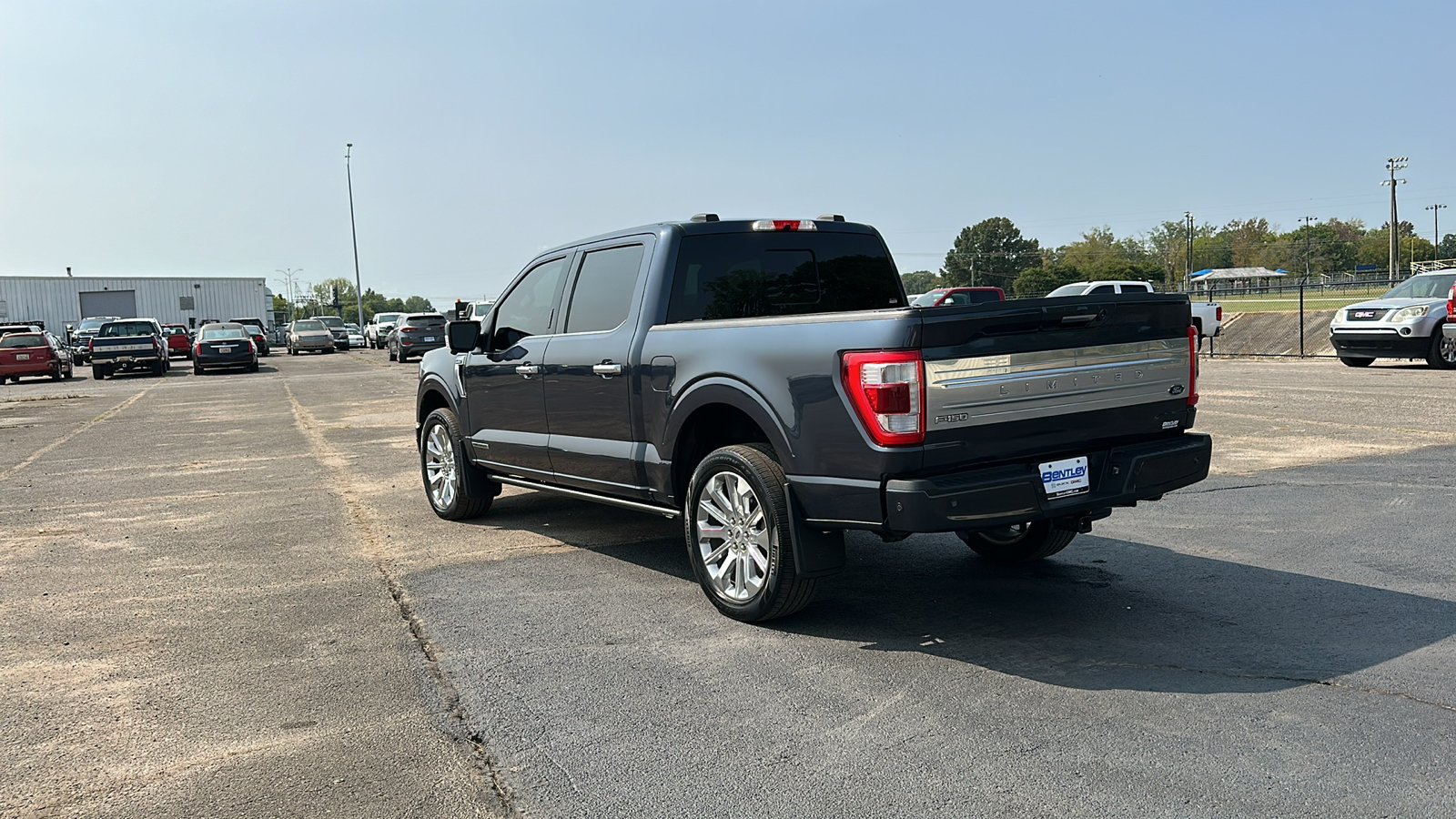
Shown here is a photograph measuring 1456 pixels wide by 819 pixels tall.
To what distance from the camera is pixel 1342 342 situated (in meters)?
20.6

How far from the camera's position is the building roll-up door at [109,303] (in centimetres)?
7094

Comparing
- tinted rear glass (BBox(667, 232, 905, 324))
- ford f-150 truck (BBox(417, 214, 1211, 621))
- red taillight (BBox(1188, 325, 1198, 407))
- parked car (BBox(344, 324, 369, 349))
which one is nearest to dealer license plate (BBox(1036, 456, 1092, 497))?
ford f-150 truck (BBox(417, 214, 1211, 621))

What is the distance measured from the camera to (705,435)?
5.86 metres

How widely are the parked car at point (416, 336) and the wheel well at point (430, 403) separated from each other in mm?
30583

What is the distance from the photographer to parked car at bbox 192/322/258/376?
34.8 metres

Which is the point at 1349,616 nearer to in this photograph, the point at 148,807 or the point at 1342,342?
the point at 148,807

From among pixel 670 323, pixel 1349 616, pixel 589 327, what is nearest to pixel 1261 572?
pixel 1349 616

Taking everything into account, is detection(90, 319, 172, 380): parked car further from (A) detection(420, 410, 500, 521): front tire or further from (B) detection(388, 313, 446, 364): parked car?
(A) detection(420, 410, 500, 521): front tire

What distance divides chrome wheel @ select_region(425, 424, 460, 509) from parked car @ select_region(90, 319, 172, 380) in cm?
2947

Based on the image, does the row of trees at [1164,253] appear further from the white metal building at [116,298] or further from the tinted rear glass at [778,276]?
the tinted rear glass at [778,276]

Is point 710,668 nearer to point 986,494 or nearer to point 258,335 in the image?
point 986,494

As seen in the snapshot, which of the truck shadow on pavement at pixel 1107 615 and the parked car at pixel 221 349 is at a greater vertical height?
the parked car at pixel 221 349

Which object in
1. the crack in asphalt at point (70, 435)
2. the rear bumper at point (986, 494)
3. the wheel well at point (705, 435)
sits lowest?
the crack in asphalt at point (70, 435)

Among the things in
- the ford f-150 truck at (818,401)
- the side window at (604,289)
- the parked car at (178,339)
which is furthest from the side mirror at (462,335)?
the parked car at (178,339)
